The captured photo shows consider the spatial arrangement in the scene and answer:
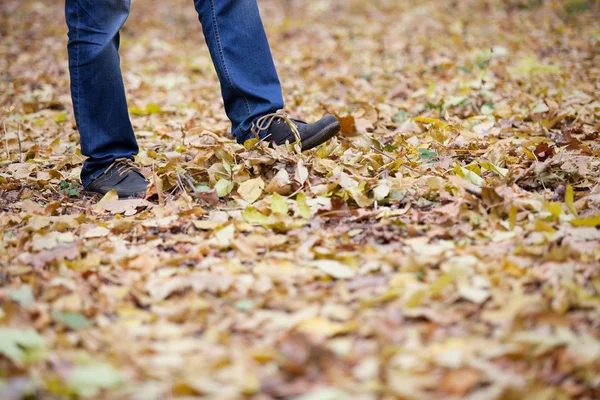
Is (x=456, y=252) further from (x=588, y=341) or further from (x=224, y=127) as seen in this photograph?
(x=224, y=127)

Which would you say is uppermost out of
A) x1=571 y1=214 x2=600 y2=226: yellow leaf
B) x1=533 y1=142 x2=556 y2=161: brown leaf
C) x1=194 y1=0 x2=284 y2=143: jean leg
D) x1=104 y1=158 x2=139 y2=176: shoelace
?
x1=194 y1=0 x2=284 y2=143: jean leg

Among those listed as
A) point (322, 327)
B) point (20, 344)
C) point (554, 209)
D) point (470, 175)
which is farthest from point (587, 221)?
point (20, 344)

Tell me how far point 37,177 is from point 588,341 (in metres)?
2.25

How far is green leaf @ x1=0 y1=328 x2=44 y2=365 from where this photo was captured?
3.93ft

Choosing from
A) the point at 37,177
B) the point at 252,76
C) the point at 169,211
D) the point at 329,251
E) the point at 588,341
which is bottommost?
the point at 588,341

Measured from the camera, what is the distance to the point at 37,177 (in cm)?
251

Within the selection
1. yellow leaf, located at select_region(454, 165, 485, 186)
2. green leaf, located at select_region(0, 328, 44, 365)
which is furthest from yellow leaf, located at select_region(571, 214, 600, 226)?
green leaf, located at select_region(0, 328, 44, 365)

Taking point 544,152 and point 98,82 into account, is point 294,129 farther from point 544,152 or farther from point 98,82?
point 544,152

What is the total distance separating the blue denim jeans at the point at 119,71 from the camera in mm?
2168

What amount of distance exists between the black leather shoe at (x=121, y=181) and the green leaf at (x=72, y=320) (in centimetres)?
91

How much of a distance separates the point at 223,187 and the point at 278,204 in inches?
11.5

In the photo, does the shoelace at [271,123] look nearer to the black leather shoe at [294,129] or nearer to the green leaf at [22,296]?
the black leather shoe at [294,129]

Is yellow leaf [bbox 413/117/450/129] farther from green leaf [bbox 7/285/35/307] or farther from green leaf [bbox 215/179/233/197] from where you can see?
green leaf [bbox 7/285/35/307]

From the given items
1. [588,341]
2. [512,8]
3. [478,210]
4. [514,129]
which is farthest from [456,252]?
[512,8]
